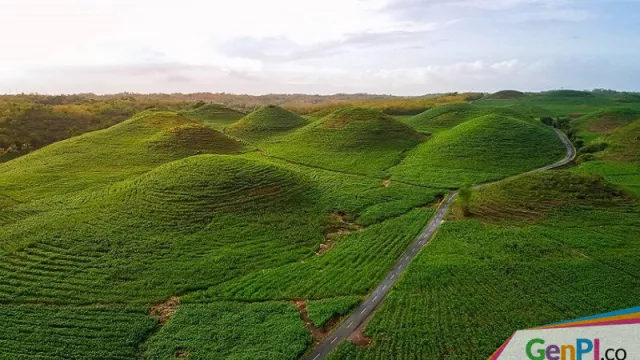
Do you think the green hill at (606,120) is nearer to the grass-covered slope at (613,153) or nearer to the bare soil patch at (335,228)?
the grass-covered slope at (613,153)

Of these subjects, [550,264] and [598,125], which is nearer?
[550,264]

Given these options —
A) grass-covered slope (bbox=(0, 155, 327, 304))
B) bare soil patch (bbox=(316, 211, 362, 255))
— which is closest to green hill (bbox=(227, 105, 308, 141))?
grass-covered slope (bbox=(0, 155, 327, 304))

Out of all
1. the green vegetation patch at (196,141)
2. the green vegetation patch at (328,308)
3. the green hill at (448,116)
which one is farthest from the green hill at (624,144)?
the green vegetation patch at (196,141)

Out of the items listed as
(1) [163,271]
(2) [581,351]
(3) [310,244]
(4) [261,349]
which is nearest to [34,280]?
(1) [163,271]

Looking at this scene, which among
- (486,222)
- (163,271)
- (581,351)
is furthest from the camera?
(486,222)

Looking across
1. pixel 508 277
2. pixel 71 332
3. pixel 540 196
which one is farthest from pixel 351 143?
pixel 71 332

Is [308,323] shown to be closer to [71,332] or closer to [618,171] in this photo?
[71,332]

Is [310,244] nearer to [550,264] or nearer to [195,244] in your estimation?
[195,244]
